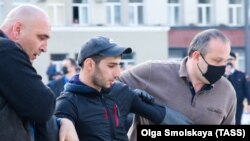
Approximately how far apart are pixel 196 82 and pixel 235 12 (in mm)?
33025

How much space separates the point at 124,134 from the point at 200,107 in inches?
32.3

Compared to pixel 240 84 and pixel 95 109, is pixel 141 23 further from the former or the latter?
pixel 95 109

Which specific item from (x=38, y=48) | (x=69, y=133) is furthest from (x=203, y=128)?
(x=38, y=48)

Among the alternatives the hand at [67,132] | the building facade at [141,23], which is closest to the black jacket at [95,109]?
the hand at [67,132]

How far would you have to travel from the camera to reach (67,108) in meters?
4.45

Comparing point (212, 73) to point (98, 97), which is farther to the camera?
point (212, 73)

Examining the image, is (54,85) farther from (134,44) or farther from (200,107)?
(134,44)

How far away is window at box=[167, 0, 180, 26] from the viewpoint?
37088mm

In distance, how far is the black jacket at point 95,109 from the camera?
446cm

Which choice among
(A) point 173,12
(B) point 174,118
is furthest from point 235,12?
(B) point 174,118

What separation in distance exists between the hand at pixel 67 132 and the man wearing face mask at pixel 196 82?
3.59ft

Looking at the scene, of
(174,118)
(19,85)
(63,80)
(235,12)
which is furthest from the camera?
(235,12)

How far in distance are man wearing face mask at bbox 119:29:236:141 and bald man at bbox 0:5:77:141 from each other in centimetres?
155

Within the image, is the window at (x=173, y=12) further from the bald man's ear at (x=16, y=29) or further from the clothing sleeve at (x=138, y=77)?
the bald man's ear at (x=16, y=29)
